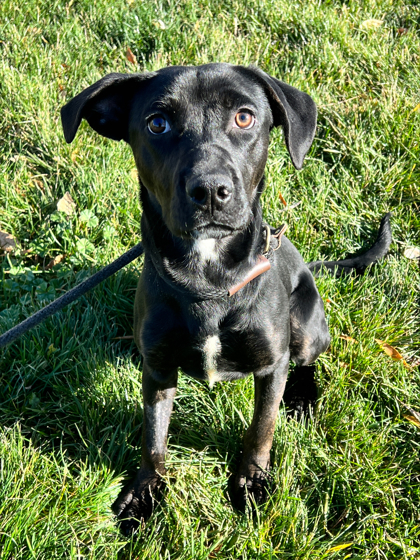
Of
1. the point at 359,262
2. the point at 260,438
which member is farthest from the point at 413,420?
the point at 359,262

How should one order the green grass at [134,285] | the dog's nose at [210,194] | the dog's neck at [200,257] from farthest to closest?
the green grass at [134,285] < the dog's neck at [200,257] < the dog's nose at [210,194]

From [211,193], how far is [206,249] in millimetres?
448

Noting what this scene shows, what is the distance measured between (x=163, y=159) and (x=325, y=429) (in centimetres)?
171

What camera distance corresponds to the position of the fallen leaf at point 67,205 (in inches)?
157

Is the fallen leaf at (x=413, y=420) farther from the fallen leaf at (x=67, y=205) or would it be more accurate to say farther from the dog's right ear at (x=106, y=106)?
the fallen leaf at (x=67, y=205)

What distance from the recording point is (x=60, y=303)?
9.10ft

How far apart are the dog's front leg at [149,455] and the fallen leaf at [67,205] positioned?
1705 millimetres

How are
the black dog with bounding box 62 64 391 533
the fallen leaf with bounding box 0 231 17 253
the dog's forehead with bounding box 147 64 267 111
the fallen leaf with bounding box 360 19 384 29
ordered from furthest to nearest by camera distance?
the fallen leaf with bounding box 360 19 384 29
the fallen leaf with bounding box 0 231 17 253
the dog's forehead with bounding box 147 64 267 111
the black dog with bounding box 62 64 391 533

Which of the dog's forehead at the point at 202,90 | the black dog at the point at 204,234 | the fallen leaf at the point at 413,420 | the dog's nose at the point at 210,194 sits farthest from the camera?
the fallen leaf at the point at 413,420

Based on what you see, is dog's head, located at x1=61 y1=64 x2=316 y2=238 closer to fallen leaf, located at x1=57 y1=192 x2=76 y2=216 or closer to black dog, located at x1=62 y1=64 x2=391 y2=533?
black dog, located at x1=62 y1=64 x2=391 y2=533

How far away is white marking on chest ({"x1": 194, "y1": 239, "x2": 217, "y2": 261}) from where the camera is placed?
253cm

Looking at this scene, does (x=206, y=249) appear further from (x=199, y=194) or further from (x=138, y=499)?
(x=138, y=499)

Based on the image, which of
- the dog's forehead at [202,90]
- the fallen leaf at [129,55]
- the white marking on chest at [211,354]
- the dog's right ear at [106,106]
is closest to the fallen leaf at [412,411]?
the white marking on chest at [211,354]

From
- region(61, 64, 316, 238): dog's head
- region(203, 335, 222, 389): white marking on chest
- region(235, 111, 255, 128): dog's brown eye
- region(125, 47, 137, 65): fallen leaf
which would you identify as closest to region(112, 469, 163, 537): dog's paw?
region(203, 335, 222, 389): white marking on chest
